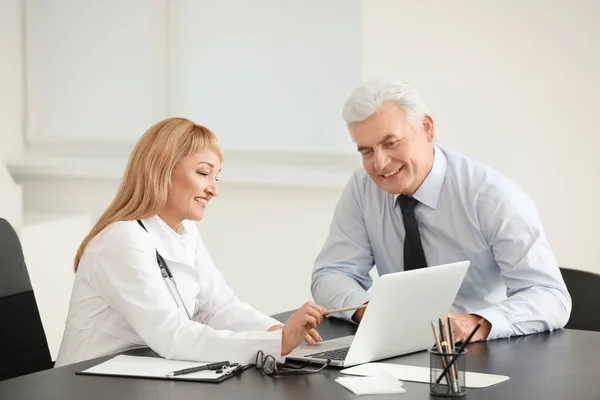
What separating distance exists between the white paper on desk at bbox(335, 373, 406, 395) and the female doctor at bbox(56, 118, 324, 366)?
25 centimetres

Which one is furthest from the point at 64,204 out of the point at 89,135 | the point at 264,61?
the point at 264,61

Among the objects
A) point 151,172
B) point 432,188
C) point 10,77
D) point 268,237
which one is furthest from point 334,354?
point 10,77

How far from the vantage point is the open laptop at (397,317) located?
6.86 feet

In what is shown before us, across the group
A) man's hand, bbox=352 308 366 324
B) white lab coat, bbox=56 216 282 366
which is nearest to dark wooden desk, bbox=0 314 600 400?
white lab coat, bbox=56 216 282 366

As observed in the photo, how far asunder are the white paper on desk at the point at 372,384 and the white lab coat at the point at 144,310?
10.4 inches

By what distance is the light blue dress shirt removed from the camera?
102 inches

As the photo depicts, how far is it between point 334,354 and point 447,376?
1.30 ft

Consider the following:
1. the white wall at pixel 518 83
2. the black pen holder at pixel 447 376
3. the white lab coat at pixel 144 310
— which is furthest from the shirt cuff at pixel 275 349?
the white wall at pixel 518 83

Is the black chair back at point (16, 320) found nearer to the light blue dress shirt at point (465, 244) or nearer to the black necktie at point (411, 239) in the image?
the light blue dress shirt at point (465, 244)

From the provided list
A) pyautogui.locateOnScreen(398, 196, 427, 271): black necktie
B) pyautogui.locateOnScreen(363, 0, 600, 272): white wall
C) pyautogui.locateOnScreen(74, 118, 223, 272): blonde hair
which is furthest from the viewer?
pyautogui.locateOnScreen(363, 0, 600, 272): white wall

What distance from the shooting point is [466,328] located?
2.40 metres

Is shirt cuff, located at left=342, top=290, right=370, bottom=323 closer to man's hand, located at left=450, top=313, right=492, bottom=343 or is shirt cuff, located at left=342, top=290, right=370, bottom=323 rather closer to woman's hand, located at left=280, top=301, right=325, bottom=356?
man's hand, located at left=450, top=313, right=492, bottom=343

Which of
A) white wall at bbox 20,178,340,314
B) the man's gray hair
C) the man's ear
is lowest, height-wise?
white wall at bbox 20,178,340,314

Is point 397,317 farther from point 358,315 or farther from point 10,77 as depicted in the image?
point 10,77
